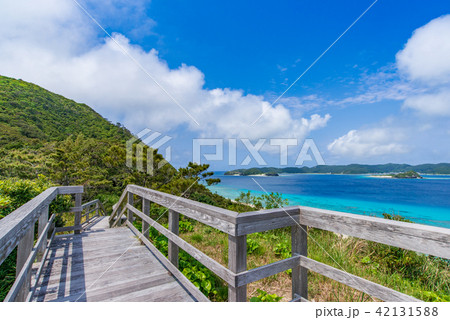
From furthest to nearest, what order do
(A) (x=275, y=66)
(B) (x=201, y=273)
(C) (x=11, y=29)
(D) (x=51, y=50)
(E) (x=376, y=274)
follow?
1. (A) (x=275, y=66)
2. (D) (x=51, y=50)
3. (C) (x=11, y=29)
4. (E) (x=376, y=274)
5. (B) (x=201, y=273)

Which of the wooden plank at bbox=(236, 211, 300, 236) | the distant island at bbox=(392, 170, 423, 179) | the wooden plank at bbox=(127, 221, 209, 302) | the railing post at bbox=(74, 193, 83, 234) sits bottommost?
the distant island at bbox=(392, 170, 423, 179)

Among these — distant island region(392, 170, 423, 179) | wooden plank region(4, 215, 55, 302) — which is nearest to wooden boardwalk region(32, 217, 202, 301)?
wooden plank region(4, 215, 55, 302)

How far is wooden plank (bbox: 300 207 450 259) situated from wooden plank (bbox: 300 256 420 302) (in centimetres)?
25

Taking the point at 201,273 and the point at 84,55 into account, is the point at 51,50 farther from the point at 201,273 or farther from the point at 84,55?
the point at 201,273

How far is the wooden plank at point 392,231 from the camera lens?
39.9 inches

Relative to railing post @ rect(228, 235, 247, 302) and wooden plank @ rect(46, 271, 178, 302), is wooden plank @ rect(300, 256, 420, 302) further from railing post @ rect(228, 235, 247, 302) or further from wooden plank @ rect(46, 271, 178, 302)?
wooden plank @ rect(46, 271, 178, 302)

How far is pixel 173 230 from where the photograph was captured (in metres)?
2.50

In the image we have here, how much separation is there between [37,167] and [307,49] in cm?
2054

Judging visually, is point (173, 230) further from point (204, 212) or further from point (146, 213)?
point (146, 213)

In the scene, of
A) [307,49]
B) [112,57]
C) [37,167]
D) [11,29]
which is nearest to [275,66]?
[307,49]

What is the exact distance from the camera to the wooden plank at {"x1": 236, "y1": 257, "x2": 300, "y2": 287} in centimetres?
144

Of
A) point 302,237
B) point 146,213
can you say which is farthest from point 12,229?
point 146,213
